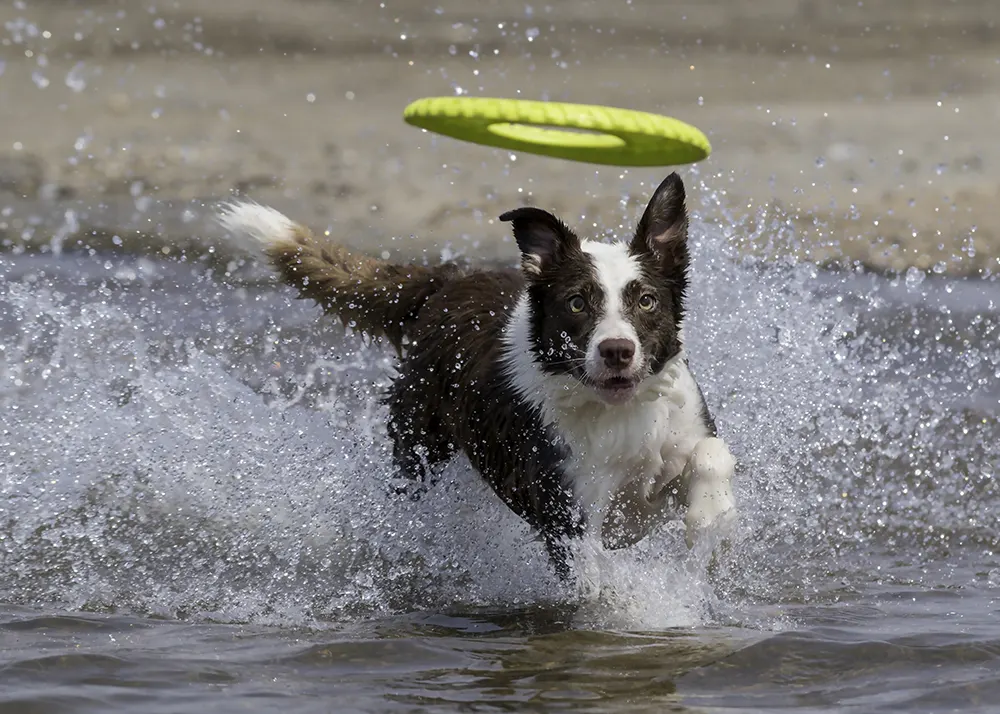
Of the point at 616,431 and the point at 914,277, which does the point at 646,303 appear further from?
the point at 914,277

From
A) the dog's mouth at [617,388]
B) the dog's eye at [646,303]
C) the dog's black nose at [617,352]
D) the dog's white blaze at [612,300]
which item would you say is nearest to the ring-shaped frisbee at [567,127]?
the dog's white blaze at [612,300]

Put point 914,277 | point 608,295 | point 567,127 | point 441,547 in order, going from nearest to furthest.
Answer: point 608,295 → point 567,127 → point 441,547 → point 914,277

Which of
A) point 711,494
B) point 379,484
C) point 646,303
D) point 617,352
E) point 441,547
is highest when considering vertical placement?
point 646,303

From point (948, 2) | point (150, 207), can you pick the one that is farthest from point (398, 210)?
point (948, 2)

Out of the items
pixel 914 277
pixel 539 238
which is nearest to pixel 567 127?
pixel 539 238

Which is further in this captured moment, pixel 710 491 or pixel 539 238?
pixel 539 238

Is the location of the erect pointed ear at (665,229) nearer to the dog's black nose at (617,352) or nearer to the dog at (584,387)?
the dog at (584,387)

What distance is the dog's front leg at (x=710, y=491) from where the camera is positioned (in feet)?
17.7

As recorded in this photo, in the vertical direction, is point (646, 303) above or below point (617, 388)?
above

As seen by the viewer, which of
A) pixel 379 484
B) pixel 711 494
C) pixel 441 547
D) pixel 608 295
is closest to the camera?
pixel 608 295

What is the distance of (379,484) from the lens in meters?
6.56

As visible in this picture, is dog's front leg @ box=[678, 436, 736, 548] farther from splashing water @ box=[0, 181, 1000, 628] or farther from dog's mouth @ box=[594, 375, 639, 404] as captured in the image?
dog's mouth @ box=[594, 375, 639, 404]

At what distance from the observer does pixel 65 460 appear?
269 inches

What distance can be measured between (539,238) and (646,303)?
1.59 feet
